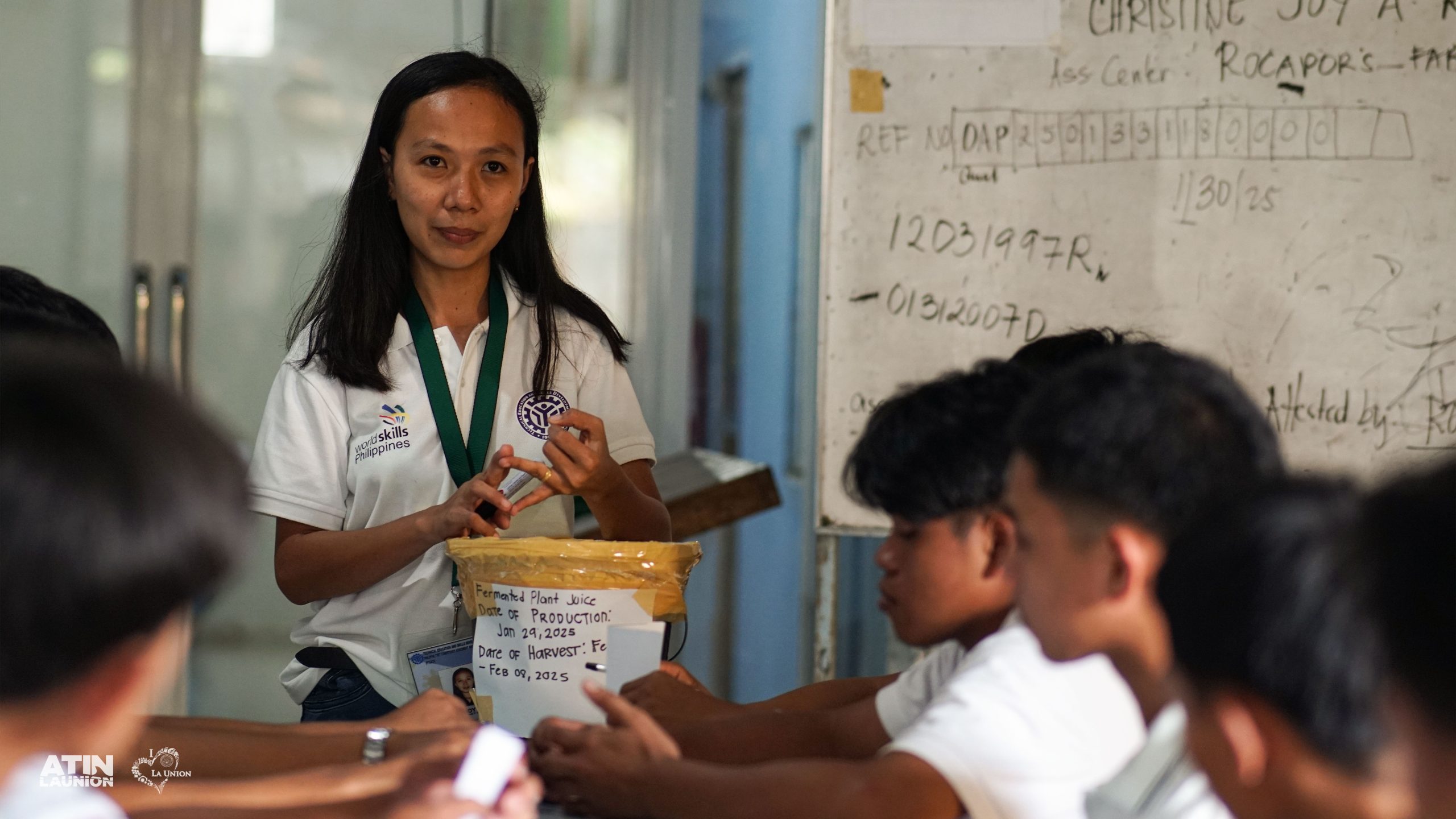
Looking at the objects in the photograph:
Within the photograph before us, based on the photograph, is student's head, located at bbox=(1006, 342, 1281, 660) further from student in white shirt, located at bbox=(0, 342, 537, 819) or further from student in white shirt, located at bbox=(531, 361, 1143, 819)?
student in white shirt, located at bbox=(0, 342, 537, 819)

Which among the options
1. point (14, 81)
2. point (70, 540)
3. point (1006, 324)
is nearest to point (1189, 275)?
point (1006, 324)

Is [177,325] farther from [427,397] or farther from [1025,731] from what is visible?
[1025,731]

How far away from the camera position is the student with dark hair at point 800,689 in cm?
135

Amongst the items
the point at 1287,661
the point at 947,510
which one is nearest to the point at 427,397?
the point at 947,510

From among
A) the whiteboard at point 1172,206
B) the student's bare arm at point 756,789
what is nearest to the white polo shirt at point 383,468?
the student's bare arm at point 756,789

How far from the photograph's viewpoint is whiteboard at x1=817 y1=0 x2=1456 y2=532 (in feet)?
7.73

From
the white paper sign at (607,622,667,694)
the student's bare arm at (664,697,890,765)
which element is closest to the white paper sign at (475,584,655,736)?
the white paper sign at (607,622,667,694)

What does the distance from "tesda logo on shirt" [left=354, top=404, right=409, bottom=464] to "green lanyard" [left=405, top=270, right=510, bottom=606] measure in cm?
4

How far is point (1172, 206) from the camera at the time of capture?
2.40 m

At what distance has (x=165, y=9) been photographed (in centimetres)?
314

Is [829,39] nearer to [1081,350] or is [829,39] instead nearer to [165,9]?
[1081,350]

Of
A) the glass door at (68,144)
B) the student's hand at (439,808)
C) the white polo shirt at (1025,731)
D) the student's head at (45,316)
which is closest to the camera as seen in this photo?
the student's hand at (439,808)

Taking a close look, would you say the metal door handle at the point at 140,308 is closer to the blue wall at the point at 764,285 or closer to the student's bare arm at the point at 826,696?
the blue wall at the point at 764,285

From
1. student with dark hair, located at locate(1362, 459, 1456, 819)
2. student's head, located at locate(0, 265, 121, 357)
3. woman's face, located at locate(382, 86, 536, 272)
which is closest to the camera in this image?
student with dark hair, located at locate(1362, 459, 1456, 819)
